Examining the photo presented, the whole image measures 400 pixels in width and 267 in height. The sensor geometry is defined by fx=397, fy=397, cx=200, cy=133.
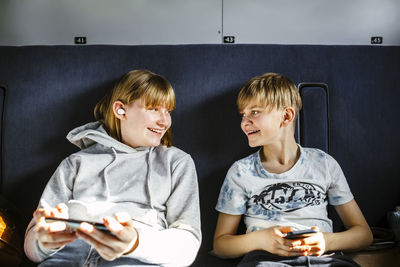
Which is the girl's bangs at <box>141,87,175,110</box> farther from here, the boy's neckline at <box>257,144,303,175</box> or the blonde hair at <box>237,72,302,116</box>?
the boy's neckline at <box>257,144,303,175</box>

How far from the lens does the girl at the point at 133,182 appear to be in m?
1.13

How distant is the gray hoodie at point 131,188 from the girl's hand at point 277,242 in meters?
0.20

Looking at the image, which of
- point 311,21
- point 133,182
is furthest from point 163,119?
point 311,21

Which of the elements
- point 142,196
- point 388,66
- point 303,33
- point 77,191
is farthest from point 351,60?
point 77,191

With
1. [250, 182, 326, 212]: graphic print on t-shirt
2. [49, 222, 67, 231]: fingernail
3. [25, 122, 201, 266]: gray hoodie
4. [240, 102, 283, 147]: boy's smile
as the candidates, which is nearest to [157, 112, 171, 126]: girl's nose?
[25, 122, 201, 266]: gray hoodie

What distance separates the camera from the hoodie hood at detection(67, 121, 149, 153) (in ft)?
4.46

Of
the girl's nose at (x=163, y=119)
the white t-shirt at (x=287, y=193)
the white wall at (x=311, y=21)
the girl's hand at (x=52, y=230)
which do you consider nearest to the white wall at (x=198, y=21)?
the white wall at (x=311, y=21)

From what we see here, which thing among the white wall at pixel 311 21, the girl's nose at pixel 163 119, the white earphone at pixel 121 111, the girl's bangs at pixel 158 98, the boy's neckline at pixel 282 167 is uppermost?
the white wall at pixel 311 21

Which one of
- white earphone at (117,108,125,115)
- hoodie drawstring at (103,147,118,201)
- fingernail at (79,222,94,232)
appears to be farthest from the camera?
white earphone at (117,108,125,115)

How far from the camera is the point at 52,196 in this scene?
1.26 m

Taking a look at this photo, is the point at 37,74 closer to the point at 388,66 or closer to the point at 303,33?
the point at 303,33

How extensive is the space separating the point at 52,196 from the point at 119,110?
360mm

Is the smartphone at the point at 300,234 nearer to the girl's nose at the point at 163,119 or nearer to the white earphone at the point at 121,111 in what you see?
the girl's nose at the point at 163,119

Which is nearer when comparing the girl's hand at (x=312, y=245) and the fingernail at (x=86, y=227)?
A: the fingernail at (x=86, y=227)
